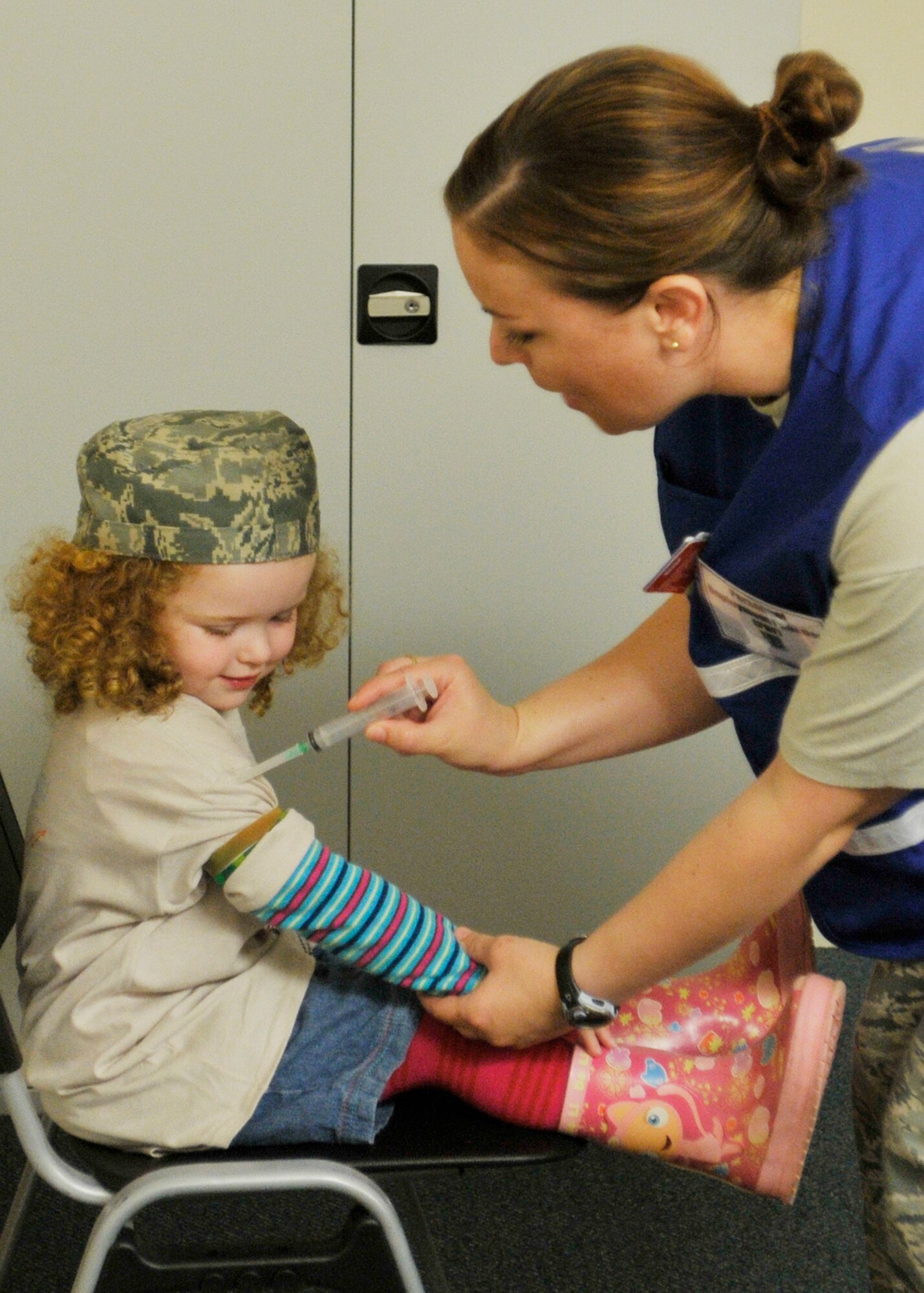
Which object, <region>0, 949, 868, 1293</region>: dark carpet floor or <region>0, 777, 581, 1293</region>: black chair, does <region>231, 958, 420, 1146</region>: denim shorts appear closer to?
<region>0, 777, 581, 1293</region>: black chair

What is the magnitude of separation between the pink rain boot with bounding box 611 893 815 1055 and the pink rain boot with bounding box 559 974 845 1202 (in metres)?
0.05

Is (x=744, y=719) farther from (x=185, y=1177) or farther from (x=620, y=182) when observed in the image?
(x=185, y=1177)

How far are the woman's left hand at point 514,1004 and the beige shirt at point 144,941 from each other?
15 cm

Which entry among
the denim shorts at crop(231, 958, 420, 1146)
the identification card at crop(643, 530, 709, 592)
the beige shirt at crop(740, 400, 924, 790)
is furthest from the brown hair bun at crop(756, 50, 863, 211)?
the denim shorts at crop(231, 958, 420, 1146)

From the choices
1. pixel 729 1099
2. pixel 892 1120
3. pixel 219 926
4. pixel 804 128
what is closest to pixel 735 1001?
pixel 729 1099

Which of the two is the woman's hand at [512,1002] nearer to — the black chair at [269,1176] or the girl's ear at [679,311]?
the black chair at [269,1176]

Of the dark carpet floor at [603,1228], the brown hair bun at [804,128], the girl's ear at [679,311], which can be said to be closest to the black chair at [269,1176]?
the dark carpet floor at [603,1228]

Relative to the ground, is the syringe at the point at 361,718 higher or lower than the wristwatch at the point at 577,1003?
higher

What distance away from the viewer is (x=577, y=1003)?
102cm

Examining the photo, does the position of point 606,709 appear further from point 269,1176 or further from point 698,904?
point 269,1176

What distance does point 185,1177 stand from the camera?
0.95 meters

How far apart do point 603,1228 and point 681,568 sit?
0.98 meters

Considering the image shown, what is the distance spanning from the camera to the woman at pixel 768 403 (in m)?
0.83

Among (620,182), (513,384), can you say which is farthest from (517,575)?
(620,182)
